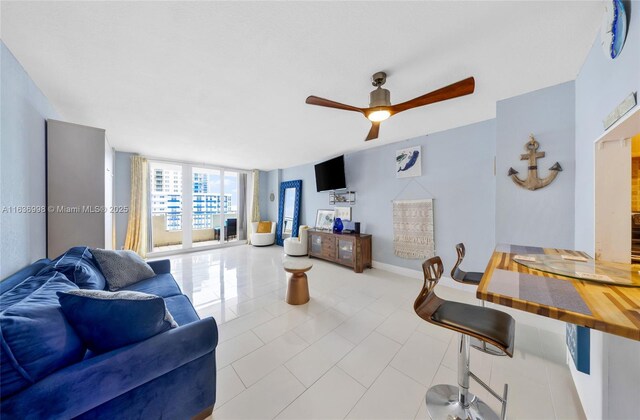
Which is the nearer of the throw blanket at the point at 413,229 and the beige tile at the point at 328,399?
the beige tile at the point at 328,399

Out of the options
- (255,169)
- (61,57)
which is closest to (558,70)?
(61,57)

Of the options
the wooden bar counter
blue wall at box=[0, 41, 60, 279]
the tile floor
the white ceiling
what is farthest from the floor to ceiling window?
the wooden bar counter

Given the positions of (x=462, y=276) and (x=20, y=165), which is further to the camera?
(x=462, y=276)

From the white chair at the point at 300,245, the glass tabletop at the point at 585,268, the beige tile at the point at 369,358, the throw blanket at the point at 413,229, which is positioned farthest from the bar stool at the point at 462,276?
the white chair at the point at 300,245

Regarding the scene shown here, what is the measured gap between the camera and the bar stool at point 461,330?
1122 mm

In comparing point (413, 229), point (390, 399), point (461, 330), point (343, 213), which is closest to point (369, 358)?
point (390, 399)

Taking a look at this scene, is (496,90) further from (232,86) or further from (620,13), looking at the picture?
(232,86)

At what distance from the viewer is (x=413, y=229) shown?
12.2ft

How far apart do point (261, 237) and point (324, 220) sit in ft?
7.44

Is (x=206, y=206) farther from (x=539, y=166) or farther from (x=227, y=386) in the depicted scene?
(x=539, y=166)

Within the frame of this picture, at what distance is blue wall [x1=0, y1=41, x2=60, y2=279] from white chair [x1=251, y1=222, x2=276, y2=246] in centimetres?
444

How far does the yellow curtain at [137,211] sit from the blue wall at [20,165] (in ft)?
10.0

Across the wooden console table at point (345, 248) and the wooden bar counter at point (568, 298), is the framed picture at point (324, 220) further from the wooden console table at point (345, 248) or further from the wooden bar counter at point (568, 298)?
the wooden bar counter at point (568, 298)

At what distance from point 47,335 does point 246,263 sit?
3833 mm
